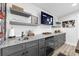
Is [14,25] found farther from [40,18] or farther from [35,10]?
[40,18]

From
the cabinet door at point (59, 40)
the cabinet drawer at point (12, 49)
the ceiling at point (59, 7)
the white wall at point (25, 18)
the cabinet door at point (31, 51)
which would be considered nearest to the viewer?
the cabinet drawer at point (12, 49)

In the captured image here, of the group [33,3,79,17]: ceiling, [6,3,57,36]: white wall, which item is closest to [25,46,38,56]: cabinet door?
[6,3,57,36]: white wall

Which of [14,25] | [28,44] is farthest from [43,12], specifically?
[28,44]

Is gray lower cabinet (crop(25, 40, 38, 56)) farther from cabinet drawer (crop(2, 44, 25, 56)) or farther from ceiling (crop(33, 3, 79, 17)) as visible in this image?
ceiling (crop(33, 3, 79, 17))

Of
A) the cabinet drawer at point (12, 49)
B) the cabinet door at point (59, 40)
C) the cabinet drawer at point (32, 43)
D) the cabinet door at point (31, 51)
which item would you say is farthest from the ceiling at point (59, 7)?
the cabinet drawer at point (12, 49)

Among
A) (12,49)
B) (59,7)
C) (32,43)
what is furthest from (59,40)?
(12,49)

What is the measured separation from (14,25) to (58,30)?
10.1 feet

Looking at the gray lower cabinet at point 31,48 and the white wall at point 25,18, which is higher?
the white wall at point 25,18

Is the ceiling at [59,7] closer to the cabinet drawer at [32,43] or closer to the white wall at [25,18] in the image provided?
the white wall at [25,18]

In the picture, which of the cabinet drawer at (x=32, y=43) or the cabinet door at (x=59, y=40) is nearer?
the cabinet drawer at (x=32, y=43)

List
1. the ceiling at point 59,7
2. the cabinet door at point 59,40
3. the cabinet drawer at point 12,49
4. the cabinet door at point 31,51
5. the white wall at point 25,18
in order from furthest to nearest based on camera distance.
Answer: the cabinet door at point 59,40 < the ceiling at point 59,7 < the white wall at point 25,18 < the cabinet door at point 31,51 < the cabinet drawer at point 12,49

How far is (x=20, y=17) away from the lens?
262cm

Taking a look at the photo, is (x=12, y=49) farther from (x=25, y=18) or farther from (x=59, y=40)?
(x=59, y=40)

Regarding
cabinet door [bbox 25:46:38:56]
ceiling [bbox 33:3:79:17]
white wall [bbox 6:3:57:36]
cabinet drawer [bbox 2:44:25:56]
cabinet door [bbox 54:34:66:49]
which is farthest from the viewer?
cabinet door [bbox 54:34:66:49]
